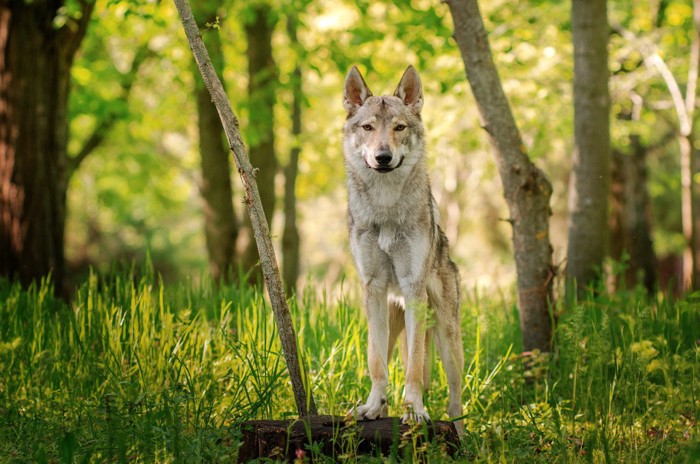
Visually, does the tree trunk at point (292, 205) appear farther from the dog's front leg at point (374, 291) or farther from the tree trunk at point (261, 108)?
the dog's front leg at point (374, 291)

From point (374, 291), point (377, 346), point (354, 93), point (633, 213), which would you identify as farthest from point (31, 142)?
point (633, 213)

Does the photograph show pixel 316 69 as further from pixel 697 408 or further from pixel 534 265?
pixel 697 408

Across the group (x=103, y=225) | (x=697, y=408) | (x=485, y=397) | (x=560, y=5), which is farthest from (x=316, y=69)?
(x=103, y=225)

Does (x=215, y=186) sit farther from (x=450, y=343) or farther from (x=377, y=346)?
(x=377, y=346)

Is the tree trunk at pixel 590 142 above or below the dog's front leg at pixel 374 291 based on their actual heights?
above

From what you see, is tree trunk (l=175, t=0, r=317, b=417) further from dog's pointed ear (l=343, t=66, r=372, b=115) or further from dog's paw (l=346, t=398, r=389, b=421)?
dog's pointed ear (l=343, t=66, r=372, b=115)

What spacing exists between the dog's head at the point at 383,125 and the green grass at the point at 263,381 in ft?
4.51

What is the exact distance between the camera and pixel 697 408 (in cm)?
473

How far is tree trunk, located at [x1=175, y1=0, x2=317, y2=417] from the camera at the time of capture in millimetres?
4258

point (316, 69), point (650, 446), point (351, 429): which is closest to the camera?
point (351, 429)

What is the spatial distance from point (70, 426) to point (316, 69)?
6714mm

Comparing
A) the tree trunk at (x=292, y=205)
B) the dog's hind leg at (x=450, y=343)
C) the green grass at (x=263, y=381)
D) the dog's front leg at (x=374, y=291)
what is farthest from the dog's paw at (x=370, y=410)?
the tree trunk at (x=292, y=205)

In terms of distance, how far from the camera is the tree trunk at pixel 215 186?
40.0 feet

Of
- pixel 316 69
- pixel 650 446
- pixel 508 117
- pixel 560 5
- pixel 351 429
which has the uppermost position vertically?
pixel 560 5
